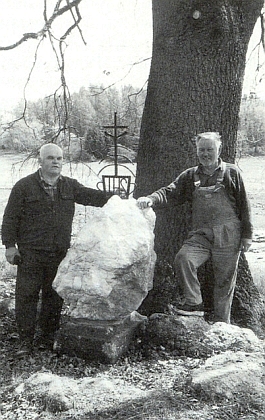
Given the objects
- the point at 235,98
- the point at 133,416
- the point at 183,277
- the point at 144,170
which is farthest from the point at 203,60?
the point at 133,416

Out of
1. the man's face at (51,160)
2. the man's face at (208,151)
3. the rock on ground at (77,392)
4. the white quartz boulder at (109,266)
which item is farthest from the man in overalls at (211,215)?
the rock on ground at (77,392)

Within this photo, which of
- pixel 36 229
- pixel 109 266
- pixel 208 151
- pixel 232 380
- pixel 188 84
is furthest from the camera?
pixel 188 84

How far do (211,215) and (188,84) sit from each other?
4.62 feet

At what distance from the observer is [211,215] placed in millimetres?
4656

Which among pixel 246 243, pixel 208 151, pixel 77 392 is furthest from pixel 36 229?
pixel 246 243

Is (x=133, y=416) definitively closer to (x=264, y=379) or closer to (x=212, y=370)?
(x=212, y=370)

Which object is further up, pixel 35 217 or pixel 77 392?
pixel 35 217

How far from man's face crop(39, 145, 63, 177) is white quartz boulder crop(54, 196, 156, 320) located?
567 millimetres

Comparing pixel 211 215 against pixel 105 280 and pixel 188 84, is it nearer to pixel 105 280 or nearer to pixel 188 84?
pixel 105 280

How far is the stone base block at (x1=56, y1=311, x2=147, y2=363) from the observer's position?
13.7ft

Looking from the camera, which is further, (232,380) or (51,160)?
(51,160)

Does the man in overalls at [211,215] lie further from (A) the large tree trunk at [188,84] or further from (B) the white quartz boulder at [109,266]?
(A) the large tree trunk at [188,84]

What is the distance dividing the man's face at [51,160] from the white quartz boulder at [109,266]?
1.86 feet

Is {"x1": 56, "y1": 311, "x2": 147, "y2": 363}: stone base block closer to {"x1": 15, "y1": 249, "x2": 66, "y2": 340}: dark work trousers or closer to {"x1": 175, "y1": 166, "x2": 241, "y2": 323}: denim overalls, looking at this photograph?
{"x1": 15, "y1": 249, "x2": 66, "y2": 340}: dark work trousers
